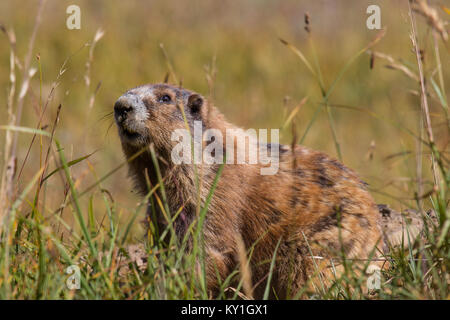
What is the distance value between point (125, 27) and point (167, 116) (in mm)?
9960

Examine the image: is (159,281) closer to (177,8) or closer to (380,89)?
(380,89)

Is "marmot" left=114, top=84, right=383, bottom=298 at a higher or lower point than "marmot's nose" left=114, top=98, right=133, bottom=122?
lower

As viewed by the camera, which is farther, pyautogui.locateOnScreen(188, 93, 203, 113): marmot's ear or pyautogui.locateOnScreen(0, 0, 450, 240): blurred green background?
pyautogui.locateOnScreen(0, 0, 450, 240): blurred green background

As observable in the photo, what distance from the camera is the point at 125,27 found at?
13.6m

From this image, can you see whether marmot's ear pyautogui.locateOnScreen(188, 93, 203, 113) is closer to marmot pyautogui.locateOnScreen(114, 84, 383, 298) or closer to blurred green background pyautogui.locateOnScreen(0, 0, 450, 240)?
marmot pyautogui.locateOnScreen(114, 84, 383, 298)

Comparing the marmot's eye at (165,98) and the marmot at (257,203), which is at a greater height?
the marmot's eye at (165,98)

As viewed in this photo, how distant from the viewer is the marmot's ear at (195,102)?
4.43m

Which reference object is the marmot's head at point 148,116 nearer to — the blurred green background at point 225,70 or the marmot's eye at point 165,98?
the marmot's eye at point 165,98

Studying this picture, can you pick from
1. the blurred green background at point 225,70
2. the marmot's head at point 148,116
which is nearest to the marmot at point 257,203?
the marmot's head at point 148,116

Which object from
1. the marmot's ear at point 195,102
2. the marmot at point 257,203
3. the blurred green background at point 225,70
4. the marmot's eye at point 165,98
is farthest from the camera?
the blurred green background at point 225,70

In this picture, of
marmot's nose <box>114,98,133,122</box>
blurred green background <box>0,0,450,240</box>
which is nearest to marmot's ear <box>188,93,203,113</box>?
marmot's nose <box>114,98,133,122</box>

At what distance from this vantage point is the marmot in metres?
3.96

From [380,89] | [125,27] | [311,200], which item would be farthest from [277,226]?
[125,27]

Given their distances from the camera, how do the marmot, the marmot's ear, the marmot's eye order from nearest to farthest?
the marmot < the marmot's eye < the marmot's ear
